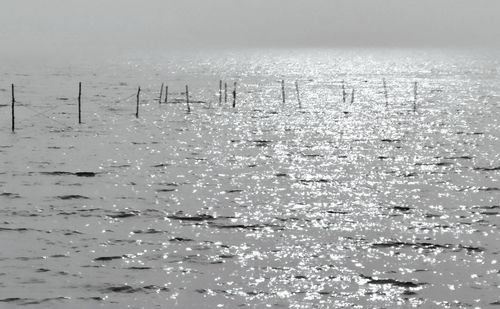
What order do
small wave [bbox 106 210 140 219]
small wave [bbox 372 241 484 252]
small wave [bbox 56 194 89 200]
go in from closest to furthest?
small wave [bbox 372 241 484 252] < small wave [bbox 106 210 140 219] < small wave [bbox 56 194 89 200]

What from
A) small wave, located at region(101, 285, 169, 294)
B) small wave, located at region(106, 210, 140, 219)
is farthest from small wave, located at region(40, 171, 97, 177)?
small wave, located at region(101, 285, 169, 294)

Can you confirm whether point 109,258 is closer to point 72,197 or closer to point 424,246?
point 72,197

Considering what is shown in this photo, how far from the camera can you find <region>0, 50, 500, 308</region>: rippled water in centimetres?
2022

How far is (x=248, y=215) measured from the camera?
97.5ft

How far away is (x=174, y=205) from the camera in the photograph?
31578 millimetres

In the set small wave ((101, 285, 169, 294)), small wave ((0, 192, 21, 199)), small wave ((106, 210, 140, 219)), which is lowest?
small wave ((101, 285, 169, 294))

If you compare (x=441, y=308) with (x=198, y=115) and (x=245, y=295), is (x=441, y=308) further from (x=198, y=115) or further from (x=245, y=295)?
(x=198, y=115)

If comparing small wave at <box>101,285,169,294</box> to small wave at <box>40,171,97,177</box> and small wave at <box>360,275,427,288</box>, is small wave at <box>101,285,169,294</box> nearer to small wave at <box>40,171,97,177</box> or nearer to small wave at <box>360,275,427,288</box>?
small wave at <box>360,275,427,288</box>

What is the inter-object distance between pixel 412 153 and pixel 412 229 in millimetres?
21677

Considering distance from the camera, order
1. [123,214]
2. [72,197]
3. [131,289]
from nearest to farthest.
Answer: [131,289] < [123,214] < [72,197]

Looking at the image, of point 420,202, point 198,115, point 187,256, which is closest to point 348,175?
point 420,202

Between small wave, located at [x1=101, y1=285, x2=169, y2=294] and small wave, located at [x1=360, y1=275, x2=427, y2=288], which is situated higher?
small wave, located at [x1=360, y1=275, x2=427, y2=288]

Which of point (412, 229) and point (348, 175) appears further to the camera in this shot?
point (348, 175)

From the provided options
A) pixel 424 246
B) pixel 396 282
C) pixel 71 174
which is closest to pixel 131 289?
pixel 396 282
